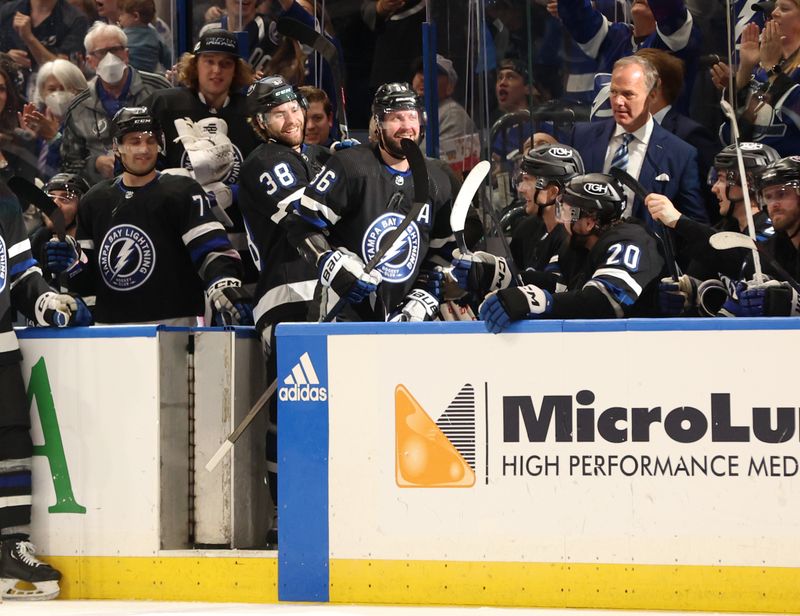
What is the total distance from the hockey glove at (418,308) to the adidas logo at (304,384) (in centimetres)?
50

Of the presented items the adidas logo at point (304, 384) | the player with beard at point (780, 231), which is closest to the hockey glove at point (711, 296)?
the player with beard at point (780, 231)

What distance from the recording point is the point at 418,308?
5.10m

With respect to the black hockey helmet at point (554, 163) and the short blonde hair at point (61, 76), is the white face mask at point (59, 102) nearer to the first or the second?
the short blonde hair at point (61, 76)

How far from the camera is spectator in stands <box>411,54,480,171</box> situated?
21.7 ft

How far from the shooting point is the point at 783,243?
15.8 feet

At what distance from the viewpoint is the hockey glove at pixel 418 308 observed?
507 cm

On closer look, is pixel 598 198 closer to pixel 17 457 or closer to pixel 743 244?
pixel 743 244

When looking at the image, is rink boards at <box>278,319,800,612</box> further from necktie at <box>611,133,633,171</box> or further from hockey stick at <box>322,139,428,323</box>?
necktie at <box>611,133,633,171</box>

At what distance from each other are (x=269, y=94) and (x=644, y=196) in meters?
1.36

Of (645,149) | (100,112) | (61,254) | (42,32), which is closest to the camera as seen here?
(61,254)

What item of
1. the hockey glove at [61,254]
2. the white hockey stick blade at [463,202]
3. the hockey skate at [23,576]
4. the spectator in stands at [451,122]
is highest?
the spectator in stands at [451,122]

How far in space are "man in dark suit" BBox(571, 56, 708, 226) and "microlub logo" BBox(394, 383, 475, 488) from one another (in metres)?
1.32

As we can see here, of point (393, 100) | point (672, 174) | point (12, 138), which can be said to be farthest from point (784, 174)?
point (12, 138)

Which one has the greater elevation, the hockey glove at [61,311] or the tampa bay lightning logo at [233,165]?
the tampa bay lightning logo at [233,165]
